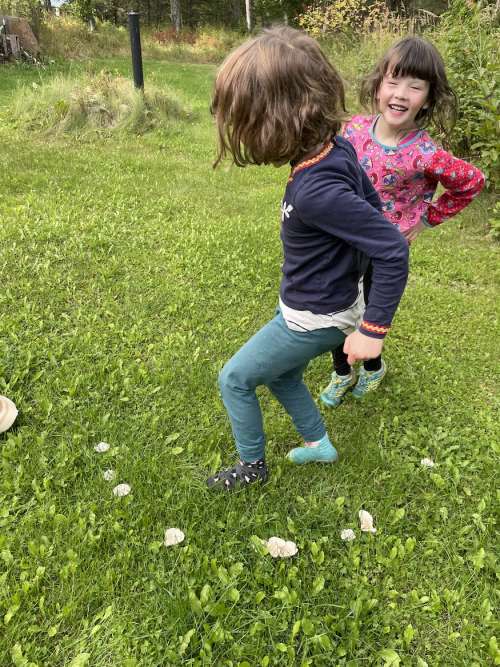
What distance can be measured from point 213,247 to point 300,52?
3098 millimetres

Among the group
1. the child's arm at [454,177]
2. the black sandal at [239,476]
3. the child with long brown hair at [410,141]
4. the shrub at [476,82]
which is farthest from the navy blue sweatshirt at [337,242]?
the shrub at [476,82]

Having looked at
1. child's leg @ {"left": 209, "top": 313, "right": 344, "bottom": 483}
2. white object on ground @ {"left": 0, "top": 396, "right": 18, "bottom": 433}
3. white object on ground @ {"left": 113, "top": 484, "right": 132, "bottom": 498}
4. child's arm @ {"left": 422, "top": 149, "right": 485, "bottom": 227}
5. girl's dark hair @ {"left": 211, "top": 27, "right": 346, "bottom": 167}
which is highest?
girl's dark hair @ {"left": 211, "top": 27, "right": 346, "bottom": 167}

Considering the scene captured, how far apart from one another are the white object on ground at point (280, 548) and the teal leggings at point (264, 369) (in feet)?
1.16

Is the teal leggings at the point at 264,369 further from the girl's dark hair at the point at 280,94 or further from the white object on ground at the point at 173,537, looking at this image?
the girl's dark hair at the point at 280,94

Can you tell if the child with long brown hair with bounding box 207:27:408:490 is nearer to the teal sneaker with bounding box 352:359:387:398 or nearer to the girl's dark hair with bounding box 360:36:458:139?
the girl's dark hair with bounding box 360:36:458:139

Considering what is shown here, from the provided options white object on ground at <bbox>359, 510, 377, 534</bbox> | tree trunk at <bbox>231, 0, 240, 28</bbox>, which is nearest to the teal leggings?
white object on ground at <bbox>359, 510, 377, 534</bbox>

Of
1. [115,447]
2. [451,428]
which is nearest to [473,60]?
[451,428]

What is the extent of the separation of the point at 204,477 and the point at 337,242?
132 cm

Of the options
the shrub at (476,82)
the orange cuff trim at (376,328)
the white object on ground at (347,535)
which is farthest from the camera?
the shrub at (476,82)

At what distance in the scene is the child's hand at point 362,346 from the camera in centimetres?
162

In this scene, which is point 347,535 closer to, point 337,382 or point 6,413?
point 337,382

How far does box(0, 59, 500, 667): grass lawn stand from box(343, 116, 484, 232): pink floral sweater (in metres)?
0.99

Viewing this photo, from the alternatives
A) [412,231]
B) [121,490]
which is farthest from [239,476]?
[412,231]

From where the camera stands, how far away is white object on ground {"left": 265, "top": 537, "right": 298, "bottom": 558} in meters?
2.04
